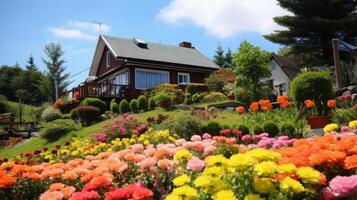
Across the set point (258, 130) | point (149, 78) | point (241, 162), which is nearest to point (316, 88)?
point (258, 130)

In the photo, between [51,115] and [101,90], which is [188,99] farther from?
[51,115]

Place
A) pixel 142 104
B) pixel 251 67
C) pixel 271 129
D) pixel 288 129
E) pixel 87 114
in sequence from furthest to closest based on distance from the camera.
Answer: pixel 142 104, pixel 87 114, pixel 251 67, pixel 271 129, pixel 288 129

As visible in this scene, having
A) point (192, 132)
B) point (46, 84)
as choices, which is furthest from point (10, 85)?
point (192, 132)

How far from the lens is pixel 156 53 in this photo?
33.4m

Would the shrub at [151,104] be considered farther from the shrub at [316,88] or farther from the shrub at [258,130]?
the shrub at [258,130]

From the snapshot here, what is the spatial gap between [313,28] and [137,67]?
13.0 m

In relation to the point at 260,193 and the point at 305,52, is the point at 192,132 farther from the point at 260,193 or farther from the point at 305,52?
the point at 305,52

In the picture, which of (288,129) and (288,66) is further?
(288,66)

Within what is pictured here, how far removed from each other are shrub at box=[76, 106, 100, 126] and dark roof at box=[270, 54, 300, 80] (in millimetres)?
18176

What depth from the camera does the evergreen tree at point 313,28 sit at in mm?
31203

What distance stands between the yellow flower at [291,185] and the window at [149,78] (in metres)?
28.2

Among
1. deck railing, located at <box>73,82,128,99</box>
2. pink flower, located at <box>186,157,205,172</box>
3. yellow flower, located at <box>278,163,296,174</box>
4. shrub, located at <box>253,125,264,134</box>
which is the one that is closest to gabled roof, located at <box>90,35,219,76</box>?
deck railing, located at <box>73,82,128,99</box>

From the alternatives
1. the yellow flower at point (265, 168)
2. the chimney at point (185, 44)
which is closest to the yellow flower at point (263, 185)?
the yellow flower at point (265, 168)

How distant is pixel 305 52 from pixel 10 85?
4952 cm
